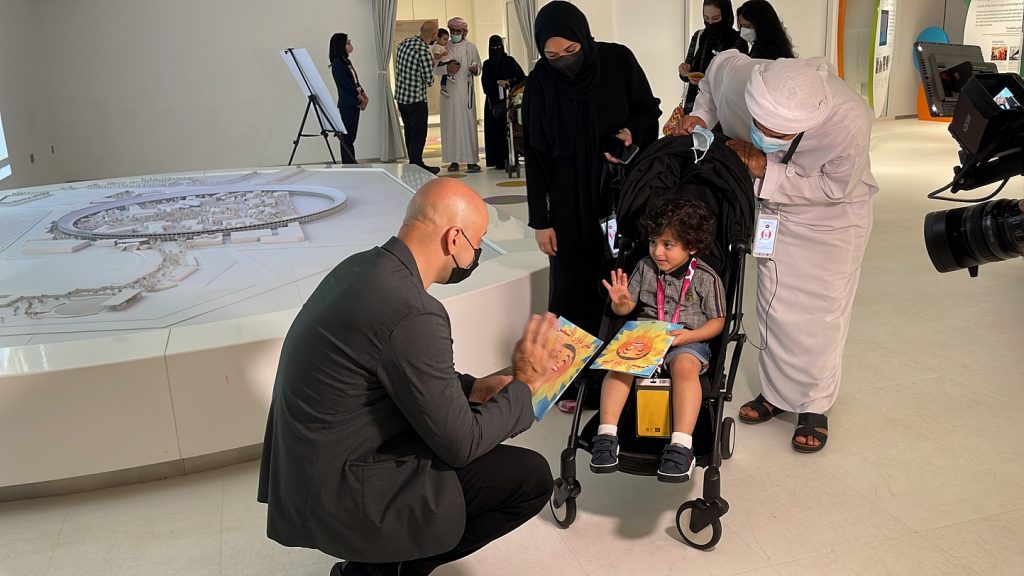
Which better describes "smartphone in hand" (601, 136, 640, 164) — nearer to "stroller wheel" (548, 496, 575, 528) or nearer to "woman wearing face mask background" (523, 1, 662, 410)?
"woman wearing face mask background" (523, 1, 662, 410)

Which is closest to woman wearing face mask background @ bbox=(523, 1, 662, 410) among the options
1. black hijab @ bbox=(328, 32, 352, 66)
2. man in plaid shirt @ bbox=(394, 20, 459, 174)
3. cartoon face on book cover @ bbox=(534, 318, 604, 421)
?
cartoon face on book cover @ bbox=(534, 318, 604, 421)

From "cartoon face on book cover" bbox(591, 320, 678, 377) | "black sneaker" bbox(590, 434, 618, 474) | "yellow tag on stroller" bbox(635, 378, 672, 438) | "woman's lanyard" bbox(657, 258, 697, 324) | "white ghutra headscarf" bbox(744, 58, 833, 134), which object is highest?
"white ghutra headscarf" bbox(744, 58, 833, 134)

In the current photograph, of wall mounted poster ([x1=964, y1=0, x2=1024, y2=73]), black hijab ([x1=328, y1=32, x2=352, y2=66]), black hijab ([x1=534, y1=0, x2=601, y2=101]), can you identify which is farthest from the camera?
wall mounted poster ([x1=964, y1=0, x2=1024, y2=73])

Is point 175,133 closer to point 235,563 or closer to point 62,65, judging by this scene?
point 62,65

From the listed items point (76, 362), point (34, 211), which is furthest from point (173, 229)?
point (76, 362)

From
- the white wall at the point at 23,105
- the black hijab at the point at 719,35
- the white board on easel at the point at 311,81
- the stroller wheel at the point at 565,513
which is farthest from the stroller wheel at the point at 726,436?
the white wall at the point at 23,105

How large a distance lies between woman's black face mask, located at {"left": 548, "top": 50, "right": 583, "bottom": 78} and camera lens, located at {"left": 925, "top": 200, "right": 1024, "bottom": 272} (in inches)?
51.9

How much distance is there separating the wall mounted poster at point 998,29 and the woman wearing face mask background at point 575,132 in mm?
12414

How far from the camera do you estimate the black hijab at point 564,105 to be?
3080 millimetres

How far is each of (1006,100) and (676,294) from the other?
1.06m

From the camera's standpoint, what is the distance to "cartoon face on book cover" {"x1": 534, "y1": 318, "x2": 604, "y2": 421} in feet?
6.66

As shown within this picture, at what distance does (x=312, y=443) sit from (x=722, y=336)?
4.63 ft

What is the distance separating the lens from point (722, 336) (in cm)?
263

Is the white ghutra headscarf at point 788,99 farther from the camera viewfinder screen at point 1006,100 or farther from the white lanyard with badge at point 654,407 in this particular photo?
the white lanyard with badge at point 654,407
